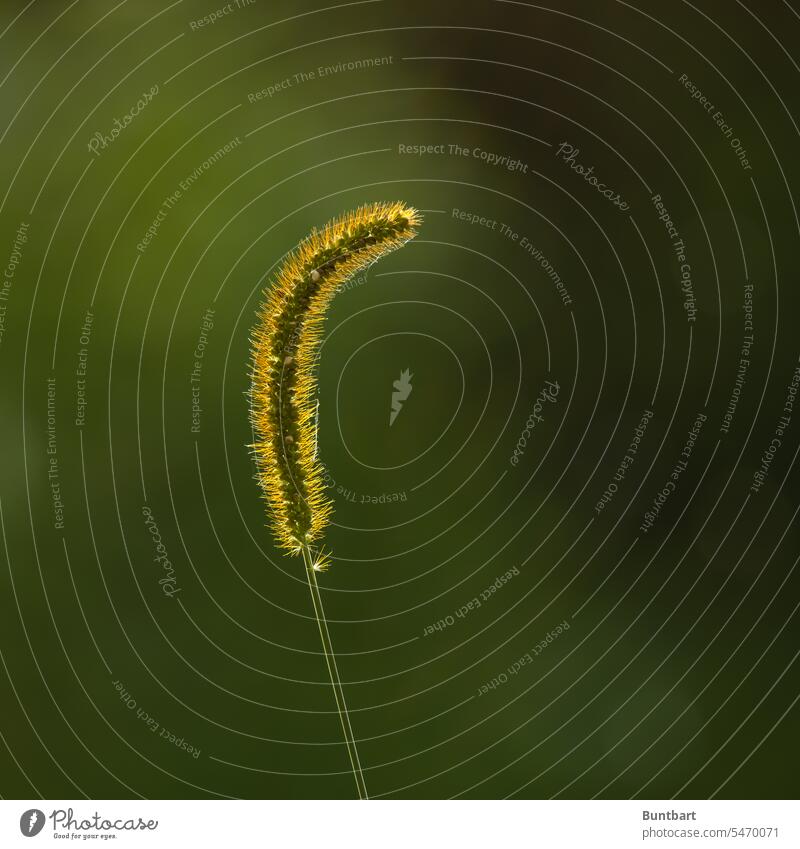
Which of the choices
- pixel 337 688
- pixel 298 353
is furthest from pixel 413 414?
pixel 337 688

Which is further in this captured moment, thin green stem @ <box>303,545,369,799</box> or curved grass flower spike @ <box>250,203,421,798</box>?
thin green stem @ <box>303,545,369,799</box>

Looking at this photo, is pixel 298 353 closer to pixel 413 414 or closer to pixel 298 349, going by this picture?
pixel 298 349

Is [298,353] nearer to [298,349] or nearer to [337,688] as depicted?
[298,349]

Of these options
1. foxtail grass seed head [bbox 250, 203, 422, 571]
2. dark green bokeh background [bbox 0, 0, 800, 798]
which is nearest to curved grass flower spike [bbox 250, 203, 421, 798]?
foxtail grass seed head [bbox 250, 203, 422, 571]

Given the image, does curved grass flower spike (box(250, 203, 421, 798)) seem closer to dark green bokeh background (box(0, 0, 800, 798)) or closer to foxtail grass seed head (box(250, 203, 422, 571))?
foxtail grass seed head (box(250, 203, 422, 571))

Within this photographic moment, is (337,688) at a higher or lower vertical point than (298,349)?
lower

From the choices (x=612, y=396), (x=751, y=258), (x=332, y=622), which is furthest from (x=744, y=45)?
(x=332, y=622)

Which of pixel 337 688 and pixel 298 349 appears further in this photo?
pixel 337 688
